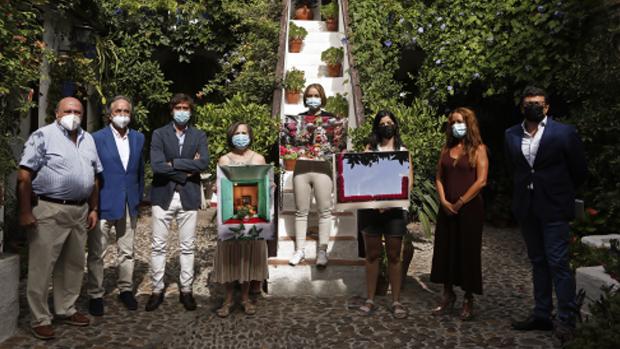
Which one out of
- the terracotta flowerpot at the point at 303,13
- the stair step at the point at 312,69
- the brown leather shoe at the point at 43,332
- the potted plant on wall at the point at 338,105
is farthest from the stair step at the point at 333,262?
the terracotta flowerpot at the point at 303,13

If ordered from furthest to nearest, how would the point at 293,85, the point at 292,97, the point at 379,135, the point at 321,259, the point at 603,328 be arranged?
1. the point at 292,97
2. the point at 293,85
3. the point at 321,259
4. the point at 379,135
5. the point at 603,328

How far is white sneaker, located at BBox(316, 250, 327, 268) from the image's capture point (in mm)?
5308

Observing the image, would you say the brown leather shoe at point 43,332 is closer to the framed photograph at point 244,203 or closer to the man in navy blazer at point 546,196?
the framed photograph at point 244,203

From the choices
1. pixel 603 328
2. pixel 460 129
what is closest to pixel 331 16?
pixel 460 129

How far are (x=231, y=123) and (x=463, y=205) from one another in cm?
318

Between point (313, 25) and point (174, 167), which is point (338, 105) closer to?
point (313, 25)

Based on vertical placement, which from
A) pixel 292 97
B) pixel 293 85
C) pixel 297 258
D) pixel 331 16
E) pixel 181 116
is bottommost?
pixel 297 258

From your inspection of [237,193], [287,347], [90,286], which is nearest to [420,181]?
[237,193]

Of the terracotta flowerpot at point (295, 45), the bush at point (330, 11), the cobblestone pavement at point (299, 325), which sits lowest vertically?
the cobblestone pavement at point (299, 325)

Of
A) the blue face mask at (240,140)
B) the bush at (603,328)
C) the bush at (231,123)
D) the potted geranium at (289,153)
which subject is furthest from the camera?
the bush at (231,123)

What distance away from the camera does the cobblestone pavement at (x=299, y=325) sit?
4188 mm

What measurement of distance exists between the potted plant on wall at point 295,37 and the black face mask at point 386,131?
5.73 metres

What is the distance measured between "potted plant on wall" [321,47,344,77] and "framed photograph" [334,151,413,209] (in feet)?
16.6

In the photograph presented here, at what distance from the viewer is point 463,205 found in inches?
183
